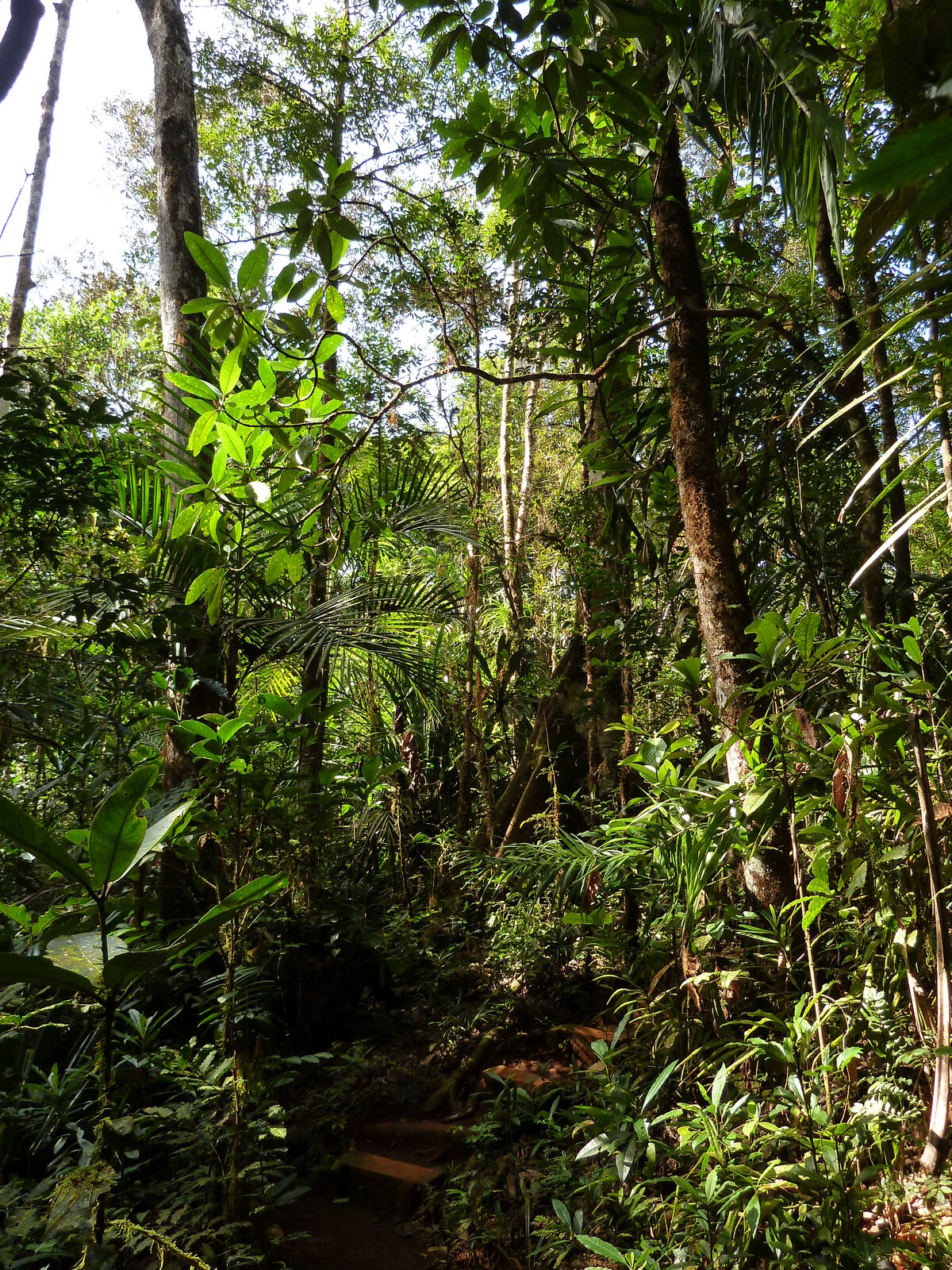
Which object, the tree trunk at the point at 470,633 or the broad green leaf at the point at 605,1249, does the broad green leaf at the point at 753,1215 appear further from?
the tree trunk at the point at 470,633

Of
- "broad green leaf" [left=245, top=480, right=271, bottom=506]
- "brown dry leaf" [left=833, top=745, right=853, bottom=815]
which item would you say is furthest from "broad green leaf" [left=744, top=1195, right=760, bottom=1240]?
"broad green leaf" [left=245, top=480, right=271, bottom=506]

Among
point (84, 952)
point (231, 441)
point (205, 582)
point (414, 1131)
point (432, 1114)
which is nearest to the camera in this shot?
point (84, 952)

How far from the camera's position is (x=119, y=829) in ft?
2.96

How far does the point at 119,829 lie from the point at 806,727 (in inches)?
50.5

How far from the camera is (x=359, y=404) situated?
18.7 feet

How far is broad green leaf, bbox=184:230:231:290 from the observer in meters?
1.53

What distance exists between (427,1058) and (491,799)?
1.31 m

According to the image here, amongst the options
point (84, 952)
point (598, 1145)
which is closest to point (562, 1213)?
point (598, 1145)

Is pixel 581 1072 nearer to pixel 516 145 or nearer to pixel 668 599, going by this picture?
pixel 668 599

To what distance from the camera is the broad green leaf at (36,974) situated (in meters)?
0.80

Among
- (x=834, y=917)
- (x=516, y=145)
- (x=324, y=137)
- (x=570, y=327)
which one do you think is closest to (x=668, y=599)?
(x=570, y=327)

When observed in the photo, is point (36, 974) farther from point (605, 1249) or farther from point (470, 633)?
point (470, 633)

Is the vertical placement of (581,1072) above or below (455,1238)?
above

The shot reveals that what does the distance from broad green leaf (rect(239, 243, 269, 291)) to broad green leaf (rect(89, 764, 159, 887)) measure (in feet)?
3.30
